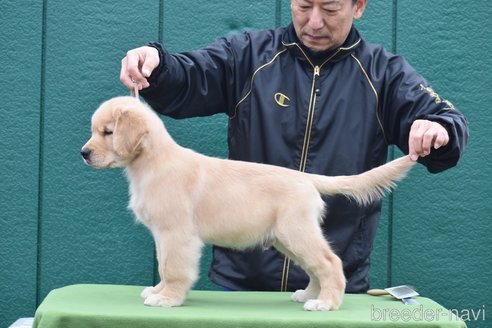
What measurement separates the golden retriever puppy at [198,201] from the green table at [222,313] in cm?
10

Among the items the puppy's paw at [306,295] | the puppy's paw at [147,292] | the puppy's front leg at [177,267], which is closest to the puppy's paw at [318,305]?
the puppy's paw at [306,295]

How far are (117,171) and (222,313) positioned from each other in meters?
1.79

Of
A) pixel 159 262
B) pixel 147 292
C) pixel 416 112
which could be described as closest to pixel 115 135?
pixel 159 262

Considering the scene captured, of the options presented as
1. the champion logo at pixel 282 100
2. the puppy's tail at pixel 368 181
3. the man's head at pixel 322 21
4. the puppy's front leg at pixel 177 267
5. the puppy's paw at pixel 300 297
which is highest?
the man's head at pixel 322 21

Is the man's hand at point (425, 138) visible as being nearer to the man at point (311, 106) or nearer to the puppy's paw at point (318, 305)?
the man at point (311, 106)

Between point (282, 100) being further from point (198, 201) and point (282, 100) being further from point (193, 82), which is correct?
point (198, 201)

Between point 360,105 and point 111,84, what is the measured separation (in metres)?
1.40

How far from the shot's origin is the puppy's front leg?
8.62ft

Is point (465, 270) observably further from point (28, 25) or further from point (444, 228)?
point (28, 25)

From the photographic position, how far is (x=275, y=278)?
3.18 metres

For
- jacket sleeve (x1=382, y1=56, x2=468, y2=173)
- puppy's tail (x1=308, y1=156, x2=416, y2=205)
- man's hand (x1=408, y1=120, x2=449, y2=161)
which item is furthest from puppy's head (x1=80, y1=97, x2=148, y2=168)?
jacket sleeve (x1=382, y1=56, x2=468, y2=173)

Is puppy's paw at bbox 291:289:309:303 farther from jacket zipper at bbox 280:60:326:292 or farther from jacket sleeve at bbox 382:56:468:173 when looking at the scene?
jacket sleeve at bbox 382:56:468:173

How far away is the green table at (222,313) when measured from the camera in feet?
7.74

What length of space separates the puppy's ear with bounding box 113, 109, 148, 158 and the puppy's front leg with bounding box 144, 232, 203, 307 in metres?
0.31
